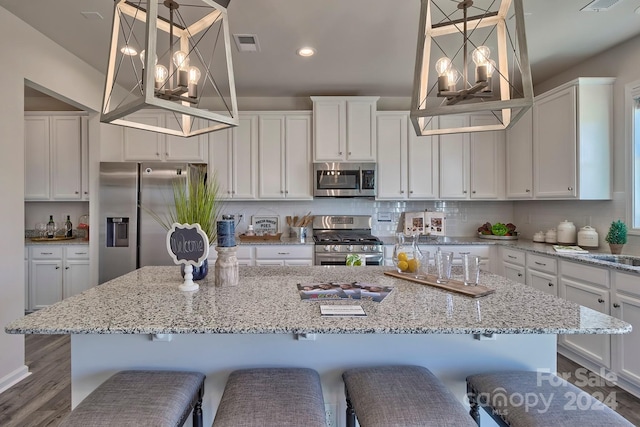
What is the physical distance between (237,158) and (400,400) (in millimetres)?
3415

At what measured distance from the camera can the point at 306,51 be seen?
9.77 ft

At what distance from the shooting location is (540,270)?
10.00 ft

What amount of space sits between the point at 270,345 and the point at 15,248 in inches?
95.2

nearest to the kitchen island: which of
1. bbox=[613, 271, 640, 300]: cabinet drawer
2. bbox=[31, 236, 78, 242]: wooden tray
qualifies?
bbox=[613, 271, 640, 300]: cabinet drawer

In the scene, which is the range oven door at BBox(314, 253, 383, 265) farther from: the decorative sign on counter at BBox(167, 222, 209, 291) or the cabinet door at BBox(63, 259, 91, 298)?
the cabinet door at BBox(63, 259, 91, 298)

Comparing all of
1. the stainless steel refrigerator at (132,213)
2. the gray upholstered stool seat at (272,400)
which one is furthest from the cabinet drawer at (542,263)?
the stainless steel refrigerator at (132,213)

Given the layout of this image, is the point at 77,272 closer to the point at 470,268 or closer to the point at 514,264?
the point at 470,268

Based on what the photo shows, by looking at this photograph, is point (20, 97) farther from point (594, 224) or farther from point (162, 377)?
point (594, 224)

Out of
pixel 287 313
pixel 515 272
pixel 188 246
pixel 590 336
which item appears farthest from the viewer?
pixel 515 272

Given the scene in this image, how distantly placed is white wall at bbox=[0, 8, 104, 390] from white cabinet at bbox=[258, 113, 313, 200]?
6.94 feet

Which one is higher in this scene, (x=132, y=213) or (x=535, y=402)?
(x=132, y=213)

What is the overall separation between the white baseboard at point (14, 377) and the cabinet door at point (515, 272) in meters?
4.45

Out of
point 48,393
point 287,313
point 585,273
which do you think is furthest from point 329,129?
point 48,393

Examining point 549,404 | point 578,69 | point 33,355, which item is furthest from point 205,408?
point 578,69
